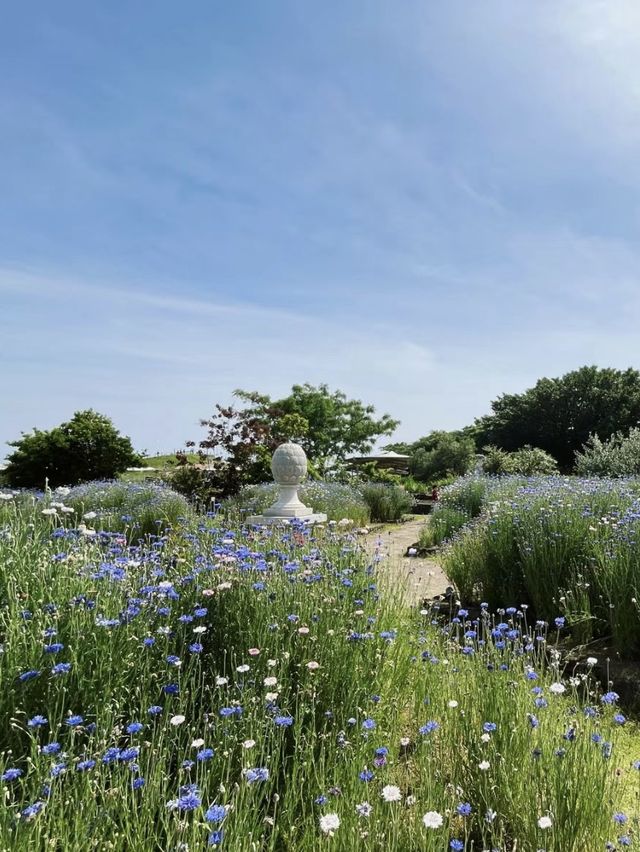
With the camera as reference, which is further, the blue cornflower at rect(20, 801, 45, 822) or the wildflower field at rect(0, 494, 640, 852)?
the wildflower field at rect(0, 494, 640, 852)

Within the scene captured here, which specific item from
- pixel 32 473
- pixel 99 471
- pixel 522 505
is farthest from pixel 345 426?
pixel 522 505

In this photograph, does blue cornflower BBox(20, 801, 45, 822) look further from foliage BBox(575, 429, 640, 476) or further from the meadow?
foliage BBox(575, 429, 640, 476)

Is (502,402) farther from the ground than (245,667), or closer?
farther from the ground

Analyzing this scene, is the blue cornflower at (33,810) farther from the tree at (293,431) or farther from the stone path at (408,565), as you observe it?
the tree at (293,431)

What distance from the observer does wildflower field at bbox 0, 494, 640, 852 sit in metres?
1.77

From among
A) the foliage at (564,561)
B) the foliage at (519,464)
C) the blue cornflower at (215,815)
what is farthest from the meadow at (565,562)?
the foliage at (519,464)

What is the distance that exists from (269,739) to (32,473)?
18.6 m

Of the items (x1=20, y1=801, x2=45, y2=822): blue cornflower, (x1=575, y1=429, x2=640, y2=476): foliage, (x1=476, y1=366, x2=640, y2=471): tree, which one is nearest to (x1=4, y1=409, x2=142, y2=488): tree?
(x1=575, y1=429, x2=640, y2=476): foliage

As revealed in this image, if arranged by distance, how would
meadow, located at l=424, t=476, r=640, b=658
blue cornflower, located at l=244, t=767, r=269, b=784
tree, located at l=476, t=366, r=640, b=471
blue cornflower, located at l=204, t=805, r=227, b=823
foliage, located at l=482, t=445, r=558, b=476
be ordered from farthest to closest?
tree, located at l=476, t=366, r=640, b=471 → foliage, located at l=482, t=445, r=558, b=476 → meadow, located at l=424, t=476, r=640, b=658 → blue cornflower, located at l=244, t=767, r=269, b=784 → blue cornflower, located at l=204, t=805, r=227, b=823

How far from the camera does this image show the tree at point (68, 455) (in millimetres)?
18578

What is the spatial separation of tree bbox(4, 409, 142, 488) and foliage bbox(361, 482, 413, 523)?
8.70 metres

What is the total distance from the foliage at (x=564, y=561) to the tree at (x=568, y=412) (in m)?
24.7

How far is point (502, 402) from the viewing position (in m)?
34.4

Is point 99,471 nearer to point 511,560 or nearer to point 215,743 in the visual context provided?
point 511,560
